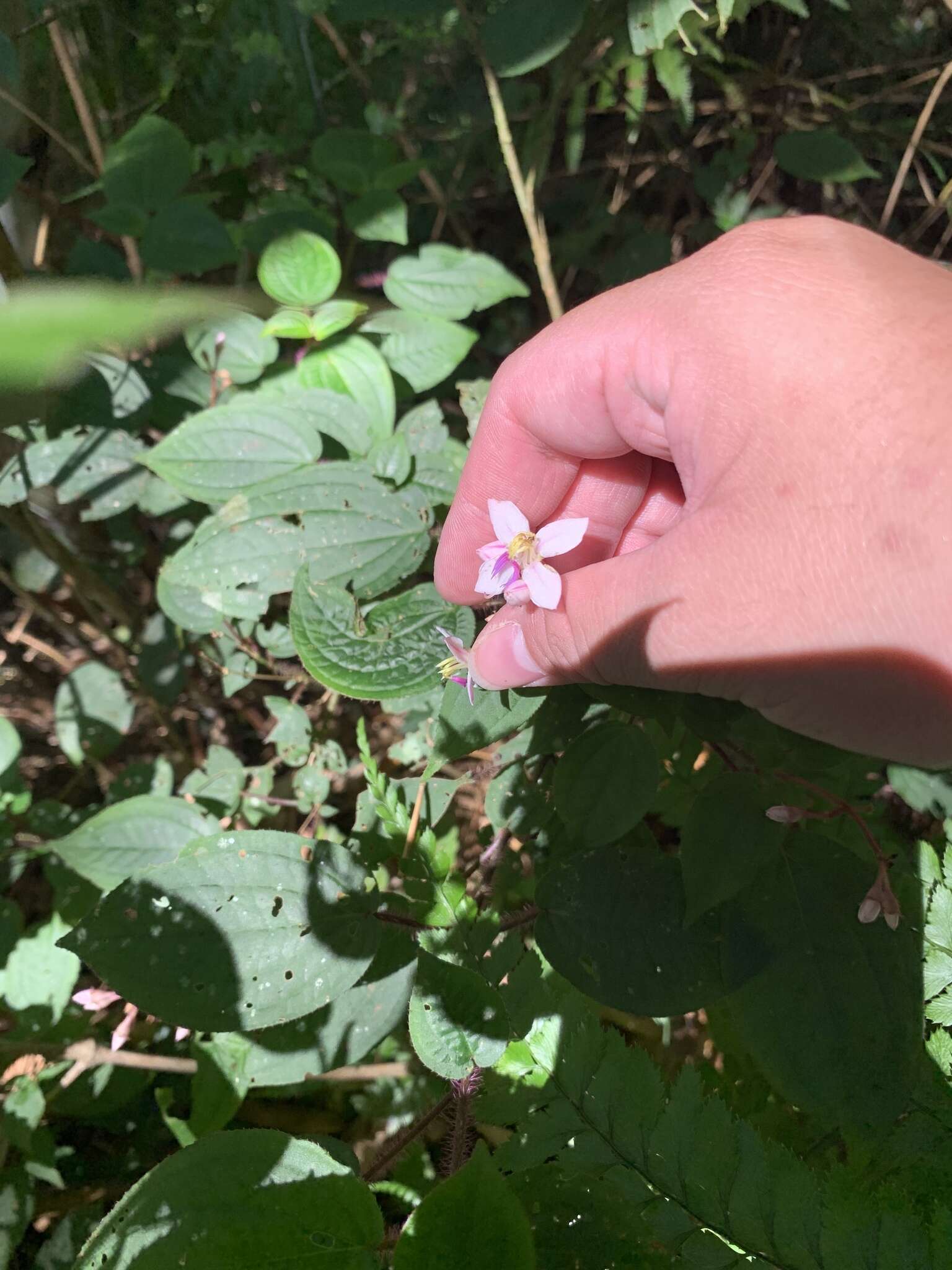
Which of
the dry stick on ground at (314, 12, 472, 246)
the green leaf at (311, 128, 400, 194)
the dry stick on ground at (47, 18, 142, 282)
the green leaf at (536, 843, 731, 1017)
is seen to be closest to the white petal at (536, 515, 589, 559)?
the green leaf at (536, 843, 731, 1017)

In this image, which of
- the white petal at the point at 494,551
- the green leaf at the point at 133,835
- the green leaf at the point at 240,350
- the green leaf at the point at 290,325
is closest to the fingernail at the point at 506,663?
the white petal at the point at 494,551

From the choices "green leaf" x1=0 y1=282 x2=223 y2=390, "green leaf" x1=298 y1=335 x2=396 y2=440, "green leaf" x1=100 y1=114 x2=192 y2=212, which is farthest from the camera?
"green leaf" x1=100 y1=114 x2=192 y2=212

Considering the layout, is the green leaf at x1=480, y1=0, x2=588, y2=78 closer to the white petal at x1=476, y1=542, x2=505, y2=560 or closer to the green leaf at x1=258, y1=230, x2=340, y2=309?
the green leaf at x1=258, y1=230, x2=340, y2=309

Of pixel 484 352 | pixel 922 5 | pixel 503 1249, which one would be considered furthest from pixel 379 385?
pixel 922 5

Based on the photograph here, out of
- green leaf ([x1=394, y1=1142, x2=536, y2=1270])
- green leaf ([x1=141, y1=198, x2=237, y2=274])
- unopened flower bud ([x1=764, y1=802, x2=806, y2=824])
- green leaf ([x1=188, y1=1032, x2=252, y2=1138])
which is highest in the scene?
green leaf ([x1=141, y1=198, x2=237, y2=274])

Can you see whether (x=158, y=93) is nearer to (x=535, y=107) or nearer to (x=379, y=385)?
(x=535, y=107)

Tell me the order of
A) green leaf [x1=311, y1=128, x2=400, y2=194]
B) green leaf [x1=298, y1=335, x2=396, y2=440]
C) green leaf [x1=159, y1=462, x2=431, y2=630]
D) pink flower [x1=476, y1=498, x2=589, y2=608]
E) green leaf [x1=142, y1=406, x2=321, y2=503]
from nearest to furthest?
pink flower [x1=476, y1=498, x2=589, y2=608], green leaf [x1=159, y1=462, x2=431, y2=630], green leaf [x1=142, y1=406, x2=321, y2=503], green leaf [x1=298, y1=335, x2=396, y2=440], green leaf [x1=311, y1=128, x2=400, y2=194]

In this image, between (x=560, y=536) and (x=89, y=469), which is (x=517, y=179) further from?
(x=89, y=469)

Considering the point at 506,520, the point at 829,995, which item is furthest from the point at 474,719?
the point at 829,995
